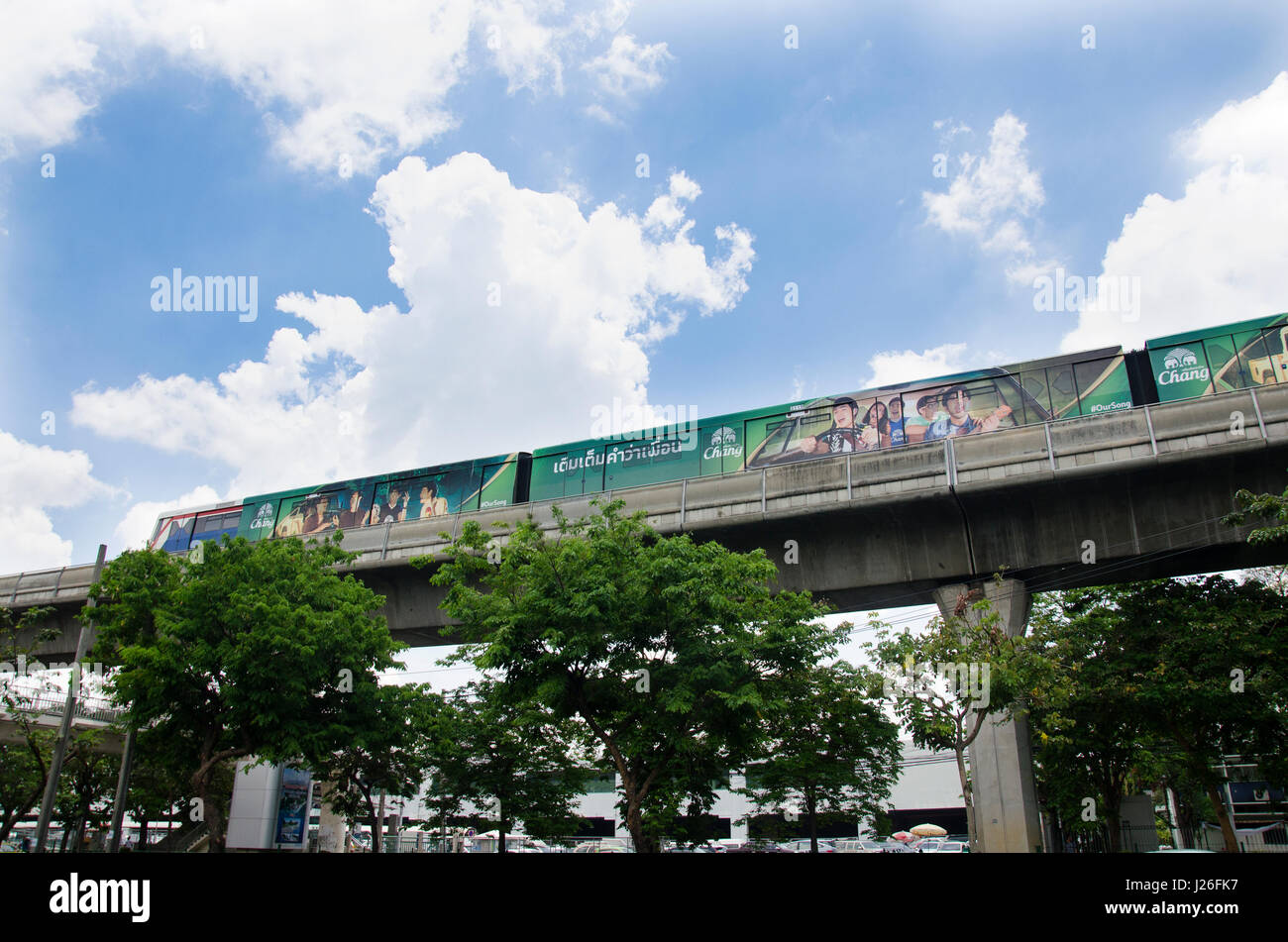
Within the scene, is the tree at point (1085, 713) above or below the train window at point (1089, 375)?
below

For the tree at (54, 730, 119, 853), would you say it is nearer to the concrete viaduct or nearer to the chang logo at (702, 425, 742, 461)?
the chang logo at (702, 425, 742, 461)

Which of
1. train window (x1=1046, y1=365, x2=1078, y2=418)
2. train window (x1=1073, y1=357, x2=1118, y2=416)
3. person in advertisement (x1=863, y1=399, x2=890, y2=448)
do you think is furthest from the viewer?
person in advertisement (x1=863, y1=399, x2=890, y2=448)

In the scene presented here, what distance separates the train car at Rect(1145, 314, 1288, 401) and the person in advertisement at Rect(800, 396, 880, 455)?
6792 mm

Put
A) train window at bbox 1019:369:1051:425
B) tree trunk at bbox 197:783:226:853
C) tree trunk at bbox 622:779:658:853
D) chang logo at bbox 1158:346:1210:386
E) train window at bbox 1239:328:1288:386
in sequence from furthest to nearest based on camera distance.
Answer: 1. train window at bbox 1019:369:1051:425
2. chang logo at bbox 1158:346:1210:386
3. tree trunk at bbox 197:783:226:853
4. train window at bbox 1239:328:1288:386
5. tree trunk at bbox 622:779:658:853

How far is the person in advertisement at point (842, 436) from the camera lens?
2194cm

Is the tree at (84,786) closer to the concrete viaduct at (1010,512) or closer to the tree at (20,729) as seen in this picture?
the tree at (20,729)

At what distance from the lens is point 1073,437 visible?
18.2m

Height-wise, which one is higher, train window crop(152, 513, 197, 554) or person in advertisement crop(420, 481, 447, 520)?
train window crop(152, 513, 197, 554)

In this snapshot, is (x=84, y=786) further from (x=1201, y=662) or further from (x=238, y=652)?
(x=1201, y=662)

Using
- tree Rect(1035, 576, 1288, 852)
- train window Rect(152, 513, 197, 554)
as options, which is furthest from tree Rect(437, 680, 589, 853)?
train window Rect(152, 513, 197, 554)

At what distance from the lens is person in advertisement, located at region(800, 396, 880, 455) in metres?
21.9

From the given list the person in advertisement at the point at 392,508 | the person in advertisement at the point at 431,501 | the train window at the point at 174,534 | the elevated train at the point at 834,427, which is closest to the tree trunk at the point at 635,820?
the elevated train at the point at 834,427

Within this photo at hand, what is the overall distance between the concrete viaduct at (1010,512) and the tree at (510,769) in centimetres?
712
